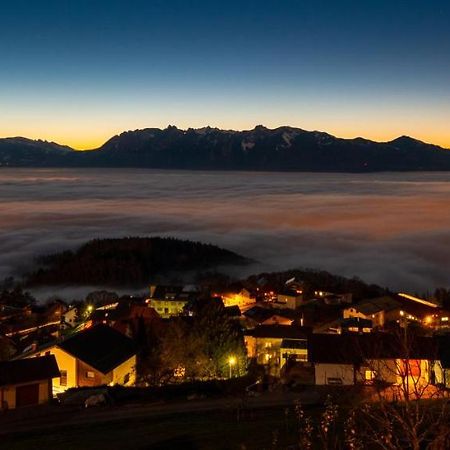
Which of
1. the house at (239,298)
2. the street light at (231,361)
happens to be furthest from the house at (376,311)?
the street light at (231,361)

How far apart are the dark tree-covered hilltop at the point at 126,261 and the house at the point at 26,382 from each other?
76548 millimetres

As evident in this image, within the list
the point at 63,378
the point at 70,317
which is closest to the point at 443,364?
the point at 63,378

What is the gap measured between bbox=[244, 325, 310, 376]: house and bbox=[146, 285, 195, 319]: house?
86.4 ft

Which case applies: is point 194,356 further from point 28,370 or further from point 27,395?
point 27,395

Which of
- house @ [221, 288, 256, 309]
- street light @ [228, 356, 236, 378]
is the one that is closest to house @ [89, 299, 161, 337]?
street light @ [228, 356, 236, 378]

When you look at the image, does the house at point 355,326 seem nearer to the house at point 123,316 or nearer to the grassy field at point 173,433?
the house at point 123,316

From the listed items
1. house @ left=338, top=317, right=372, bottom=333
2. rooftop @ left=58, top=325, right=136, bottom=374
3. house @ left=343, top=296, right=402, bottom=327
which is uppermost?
rooftop @ left=58, top=325, right=136, bottom=374

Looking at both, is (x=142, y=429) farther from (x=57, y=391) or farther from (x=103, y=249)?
(x=103, y=249)

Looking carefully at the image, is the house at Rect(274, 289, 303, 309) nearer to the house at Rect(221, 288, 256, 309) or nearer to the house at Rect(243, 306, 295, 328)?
the house at Rect(221, 288, 256, 309)

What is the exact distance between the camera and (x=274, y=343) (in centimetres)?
3478

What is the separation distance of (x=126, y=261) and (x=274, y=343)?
77317mm

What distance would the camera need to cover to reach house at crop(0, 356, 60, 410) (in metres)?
22.7

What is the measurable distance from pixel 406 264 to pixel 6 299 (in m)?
80.3

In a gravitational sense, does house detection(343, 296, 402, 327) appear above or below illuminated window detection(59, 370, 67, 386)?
below
